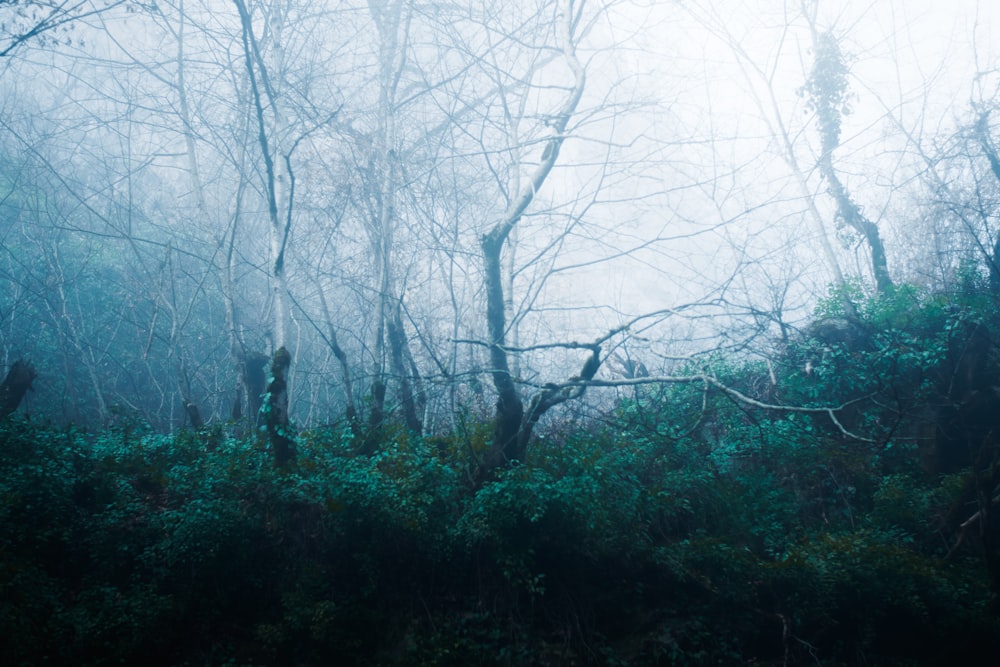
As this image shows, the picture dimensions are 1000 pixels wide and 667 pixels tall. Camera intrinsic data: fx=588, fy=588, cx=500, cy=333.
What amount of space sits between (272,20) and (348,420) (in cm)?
720

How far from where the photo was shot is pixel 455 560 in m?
6.40

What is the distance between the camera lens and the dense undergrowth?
5395mm

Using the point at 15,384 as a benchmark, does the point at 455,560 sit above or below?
below

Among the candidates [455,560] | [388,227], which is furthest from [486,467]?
[388,227]

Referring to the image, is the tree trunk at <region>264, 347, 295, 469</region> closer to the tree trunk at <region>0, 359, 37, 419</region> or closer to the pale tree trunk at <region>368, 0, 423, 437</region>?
the pale tree trunk at <region>368, 0, 423, 437</region>

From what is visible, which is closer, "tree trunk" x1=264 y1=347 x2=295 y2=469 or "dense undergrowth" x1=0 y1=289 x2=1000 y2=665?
"dense undergrowth" x1=0 y1=289 x2=1000 y2=665

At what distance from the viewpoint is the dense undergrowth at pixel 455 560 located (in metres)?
5.39

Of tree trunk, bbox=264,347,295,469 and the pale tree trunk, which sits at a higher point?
the pale tree trunk

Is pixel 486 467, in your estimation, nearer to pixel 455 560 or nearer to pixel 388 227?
pixel 455 560

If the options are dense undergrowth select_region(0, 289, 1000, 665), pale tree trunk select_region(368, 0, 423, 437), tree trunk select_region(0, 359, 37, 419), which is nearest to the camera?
dense undergrowth select_region(0, 289, 1000, 665)

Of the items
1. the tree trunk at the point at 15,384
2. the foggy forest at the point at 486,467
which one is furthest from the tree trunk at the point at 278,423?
the tree trunk at the point at 15,384

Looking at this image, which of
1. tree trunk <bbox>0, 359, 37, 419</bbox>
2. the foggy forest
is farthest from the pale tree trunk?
tree trunk <bbox>0, 359, 37, 419</bbox>

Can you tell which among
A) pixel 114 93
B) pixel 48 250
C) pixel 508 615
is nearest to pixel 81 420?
pixel 48 250

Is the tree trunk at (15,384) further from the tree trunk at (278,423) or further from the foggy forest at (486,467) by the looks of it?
the tree trunk at (278,423)
